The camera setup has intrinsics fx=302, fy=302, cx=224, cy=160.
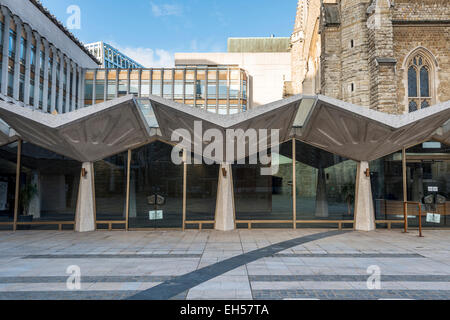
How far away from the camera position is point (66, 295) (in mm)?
4445

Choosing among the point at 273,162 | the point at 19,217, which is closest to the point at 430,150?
the point at 273,162

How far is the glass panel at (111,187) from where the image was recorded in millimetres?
10844

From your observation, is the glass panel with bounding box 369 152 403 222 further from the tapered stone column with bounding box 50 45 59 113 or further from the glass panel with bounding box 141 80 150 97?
the glass panel with bounding box 141 80 150 97

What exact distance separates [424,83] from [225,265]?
67.7ft

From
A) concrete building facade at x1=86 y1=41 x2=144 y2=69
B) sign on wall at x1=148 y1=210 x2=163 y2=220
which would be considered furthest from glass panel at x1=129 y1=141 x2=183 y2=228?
concrete building facade at x1=86 y1=41 x2=144 y2=69

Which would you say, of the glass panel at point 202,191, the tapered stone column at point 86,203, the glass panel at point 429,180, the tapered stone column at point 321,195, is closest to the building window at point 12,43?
the tapered stone column at point 86,203

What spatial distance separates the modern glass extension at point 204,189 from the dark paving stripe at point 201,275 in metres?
3.20

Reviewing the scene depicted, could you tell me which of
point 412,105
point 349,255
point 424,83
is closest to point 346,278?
point 349,255

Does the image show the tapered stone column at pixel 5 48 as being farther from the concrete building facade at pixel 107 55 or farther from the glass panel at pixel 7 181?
the concrete building facade at pixel 107 55

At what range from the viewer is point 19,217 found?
1076cm

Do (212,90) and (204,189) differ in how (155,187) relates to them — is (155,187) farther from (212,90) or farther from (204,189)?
(212,90)

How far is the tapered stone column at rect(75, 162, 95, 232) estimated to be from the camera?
412 inches
